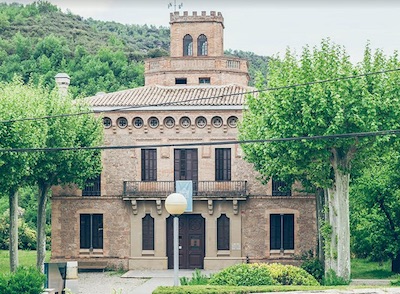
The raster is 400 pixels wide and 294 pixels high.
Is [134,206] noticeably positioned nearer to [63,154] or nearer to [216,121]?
[216,121]

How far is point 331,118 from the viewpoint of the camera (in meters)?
38.2

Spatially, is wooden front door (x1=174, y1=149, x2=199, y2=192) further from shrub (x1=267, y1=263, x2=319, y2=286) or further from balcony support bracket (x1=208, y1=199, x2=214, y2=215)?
shrub (x1=267, y1=263, x2=319, y2=286)

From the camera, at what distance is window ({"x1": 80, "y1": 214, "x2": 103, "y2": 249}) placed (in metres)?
51.9

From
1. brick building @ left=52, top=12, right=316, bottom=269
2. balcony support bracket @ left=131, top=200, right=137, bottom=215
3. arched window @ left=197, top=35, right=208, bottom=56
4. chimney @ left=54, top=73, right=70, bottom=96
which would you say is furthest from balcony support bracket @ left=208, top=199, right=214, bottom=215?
arched window @ left=197, top=35, right=208, bottom=56

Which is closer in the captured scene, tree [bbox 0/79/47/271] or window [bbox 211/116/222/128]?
tree [bbox 0/79/47/271]

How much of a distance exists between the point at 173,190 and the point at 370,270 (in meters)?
10.6

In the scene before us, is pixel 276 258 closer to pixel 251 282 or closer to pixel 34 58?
pixel 251 282

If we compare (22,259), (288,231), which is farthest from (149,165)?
(22,259)

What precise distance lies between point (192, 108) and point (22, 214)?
18.7 meters

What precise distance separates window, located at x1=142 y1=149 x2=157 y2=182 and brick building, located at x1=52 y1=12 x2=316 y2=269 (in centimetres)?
5

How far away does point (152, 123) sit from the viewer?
51875 mm

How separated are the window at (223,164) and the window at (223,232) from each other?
6.51 feet

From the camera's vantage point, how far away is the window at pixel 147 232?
51.8m

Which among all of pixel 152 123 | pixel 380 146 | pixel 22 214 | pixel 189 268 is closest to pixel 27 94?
pixel 152 123
